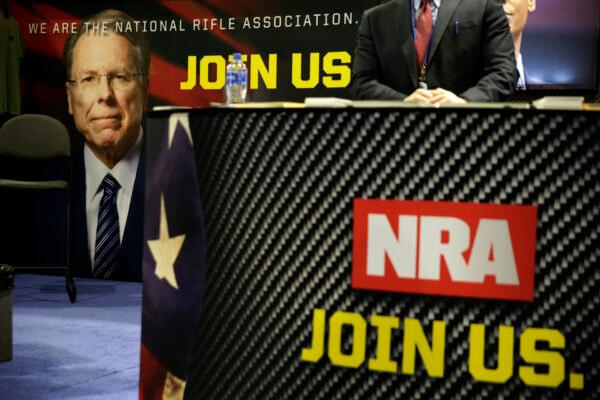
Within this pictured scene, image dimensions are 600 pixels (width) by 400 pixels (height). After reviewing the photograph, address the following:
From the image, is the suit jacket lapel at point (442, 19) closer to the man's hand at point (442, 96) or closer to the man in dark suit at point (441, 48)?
the man in dark suit at point (441, 48)

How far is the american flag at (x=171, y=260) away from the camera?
1.76 meters

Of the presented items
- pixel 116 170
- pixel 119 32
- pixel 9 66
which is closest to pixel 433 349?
pixel 116 170

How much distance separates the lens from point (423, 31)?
2486 millimetres

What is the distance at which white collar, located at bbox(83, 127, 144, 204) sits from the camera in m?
5.44

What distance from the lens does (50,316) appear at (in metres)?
4.10

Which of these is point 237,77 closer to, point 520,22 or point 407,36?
point 520,22

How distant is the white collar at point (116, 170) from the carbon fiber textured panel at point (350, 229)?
3818 mm

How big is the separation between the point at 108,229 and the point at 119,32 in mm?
1514

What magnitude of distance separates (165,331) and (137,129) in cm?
387

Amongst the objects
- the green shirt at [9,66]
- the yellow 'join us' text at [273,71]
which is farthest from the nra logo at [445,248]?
the green shirt at [9,66]

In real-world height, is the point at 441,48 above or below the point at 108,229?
above

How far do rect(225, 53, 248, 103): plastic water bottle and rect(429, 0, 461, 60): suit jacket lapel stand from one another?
2.58m

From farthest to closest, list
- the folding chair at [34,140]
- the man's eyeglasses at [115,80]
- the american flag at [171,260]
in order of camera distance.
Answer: the man's eyeglasses at [115,80] < the folding chair at [34,140] < the american flag at [171,260]

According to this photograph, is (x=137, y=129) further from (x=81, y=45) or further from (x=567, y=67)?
(x=567, y=67)
